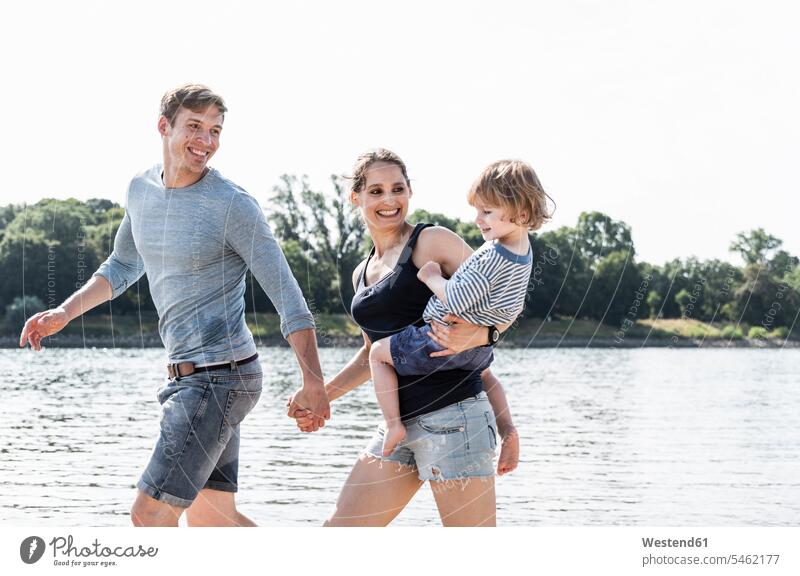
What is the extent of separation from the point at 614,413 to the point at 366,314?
2499 cm

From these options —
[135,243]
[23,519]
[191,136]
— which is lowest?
[23,519]

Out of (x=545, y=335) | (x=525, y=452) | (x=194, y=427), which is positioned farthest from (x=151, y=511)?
(x=545, y=335)

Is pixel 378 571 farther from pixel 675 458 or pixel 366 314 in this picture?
pixel 675 458

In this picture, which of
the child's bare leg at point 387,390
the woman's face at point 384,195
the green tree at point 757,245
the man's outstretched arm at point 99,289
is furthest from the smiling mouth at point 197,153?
the green tree at point 757,245

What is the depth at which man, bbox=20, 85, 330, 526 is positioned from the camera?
4680mm

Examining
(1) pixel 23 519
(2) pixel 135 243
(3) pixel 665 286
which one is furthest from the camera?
(3) pixel 665 286

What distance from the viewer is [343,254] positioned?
327 inches

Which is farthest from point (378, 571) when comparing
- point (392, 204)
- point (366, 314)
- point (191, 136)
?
point (191, 136)

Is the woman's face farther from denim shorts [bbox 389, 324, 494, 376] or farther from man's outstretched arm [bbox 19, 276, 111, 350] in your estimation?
man's outstretched arm [bbox 19, 276, 111, 350]

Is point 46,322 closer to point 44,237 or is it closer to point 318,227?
point 318,227

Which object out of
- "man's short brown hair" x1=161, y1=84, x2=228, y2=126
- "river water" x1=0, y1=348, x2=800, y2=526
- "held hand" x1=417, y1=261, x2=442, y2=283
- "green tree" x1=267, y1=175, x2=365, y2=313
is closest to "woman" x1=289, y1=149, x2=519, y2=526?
"held hand" x1=417, y1=261, x2=442, y2=283

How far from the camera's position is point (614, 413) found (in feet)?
93.7

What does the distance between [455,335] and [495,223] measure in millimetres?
500

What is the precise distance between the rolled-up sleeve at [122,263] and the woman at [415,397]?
4.34ft
